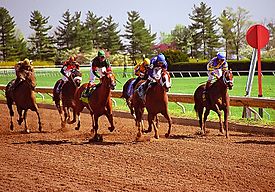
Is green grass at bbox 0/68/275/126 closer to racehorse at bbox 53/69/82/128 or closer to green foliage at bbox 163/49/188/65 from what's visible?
racehorse at bbox 53/69/82/128

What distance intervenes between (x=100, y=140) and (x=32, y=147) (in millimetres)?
1614

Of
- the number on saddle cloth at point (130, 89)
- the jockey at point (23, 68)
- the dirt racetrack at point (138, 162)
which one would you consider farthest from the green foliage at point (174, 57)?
the dirt racetrack at point (138, 162)

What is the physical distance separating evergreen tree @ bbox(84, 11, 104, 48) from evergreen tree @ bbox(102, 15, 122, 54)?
706 mm

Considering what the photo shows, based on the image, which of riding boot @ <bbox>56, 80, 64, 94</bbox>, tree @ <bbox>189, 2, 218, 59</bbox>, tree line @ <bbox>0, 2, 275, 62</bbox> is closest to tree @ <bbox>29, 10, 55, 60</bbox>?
tree line @ <bbox>0, 2, 275, 62</bbox>

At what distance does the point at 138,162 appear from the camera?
28.8 ft

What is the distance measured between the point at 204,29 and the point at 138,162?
6133cm

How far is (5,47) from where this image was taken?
55.1 metres

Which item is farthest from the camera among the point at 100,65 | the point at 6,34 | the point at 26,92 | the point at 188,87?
the point at 6,34

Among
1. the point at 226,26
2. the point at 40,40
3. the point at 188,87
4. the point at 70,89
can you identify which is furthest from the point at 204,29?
the point at 70,89

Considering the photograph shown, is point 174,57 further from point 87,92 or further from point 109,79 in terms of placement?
point 109,79

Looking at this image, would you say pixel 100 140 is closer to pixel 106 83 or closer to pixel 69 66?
pixel 106 83

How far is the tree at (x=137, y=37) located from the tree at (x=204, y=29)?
7152 millimetres

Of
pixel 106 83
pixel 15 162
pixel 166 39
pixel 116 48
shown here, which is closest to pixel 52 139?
pixel 106 83

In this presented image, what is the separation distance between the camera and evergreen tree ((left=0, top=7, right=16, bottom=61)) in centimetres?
5491
